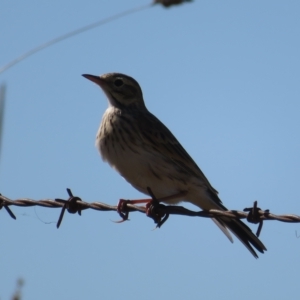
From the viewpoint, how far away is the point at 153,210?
642cm

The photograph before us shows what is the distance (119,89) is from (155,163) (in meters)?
1.95

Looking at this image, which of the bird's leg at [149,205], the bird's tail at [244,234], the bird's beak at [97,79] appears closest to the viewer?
the bird's leg at [149,205]

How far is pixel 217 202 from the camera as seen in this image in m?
8.16

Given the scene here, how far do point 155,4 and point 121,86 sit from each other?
17.7 ft

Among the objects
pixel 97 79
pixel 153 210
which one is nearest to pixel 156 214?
pixel 153 210

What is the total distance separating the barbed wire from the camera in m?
5.04

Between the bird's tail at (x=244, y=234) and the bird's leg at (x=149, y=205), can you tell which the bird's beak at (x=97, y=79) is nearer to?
the bird's leg at (x=149, y=205)

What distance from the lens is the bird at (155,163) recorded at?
310 inches

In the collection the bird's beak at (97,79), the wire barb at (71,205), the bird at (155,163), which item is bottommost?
the wire barb at (71,205)

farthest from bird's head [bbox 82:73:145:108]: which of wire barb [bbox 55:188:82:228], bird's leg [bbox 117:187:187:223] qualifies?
wire barb [bbox 55:188:82:228]

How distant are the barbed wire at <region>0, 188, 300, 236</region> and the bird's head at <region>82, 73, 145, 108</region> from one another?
2590 mm

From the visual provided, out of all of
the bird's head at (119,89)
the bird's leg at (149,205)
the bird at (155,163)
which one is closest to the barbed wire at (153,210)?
the bird's leg at (149,205)

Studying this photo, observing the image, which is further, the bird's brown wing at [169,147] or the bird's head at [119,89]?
the bird's head at [119,89]

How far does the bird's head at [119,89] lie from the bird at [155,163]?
0.71m
